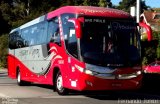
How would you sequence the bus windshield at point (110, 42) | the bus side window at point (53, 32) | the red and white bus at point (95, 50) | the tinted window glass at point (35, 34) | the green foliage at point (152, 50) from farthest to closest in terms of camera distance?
the green foliage at point (152, 50) → the tinted window glass at point (35, 34) → the bus side window at point (53, 32) → the bus windshield at point (110, 42) → the red and white bus at point (95, 50)

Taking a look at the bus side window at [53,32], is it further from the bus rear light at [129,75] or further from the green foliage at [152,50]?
the green foliage at [152,50]

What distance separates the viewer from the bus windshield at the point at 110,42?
15047mm

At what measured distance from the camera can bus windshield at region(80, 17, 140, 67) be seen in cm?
1505

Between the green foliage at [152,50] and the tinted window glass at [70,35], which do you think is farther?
the green foliage at [152,50]

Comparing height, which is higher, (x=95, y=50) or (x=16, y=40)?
(x=16, y=40)

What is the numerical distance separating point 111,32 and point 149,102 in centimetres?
259

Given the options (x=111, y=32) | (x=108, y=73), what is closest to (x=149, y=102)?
(x=108, y=73)

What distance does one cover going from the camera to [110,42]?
50.3 ft

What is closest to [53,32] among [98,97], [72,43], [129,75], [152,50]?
[72,43]

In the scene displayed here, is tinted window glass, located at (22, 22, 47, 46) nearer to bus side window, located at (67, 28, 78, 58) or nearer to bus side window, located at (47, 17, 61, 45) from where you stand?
bus side window, located at (47, 17, 61, 45)

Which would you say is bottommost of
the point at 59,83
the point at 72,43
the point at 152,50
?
the point at 59,83

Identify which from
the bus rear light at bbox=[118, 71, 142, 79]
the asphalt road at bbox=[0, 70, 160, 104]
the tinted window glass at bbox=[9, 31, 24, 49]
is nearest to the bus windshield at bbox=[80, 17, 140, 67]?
the bus rear light at bbox=[118, 71, 142, 79]

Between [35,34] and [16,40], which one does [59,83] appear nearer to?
[35,34]

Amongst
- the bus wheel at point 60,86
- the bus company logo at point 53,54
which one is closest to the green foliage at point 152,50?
the bus company logo at point 53,54
